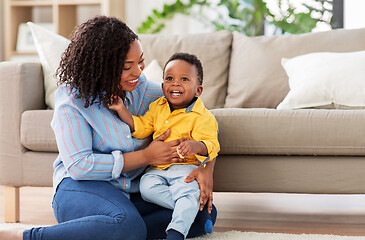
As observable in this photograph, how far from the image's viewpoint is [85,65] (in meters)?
1.47

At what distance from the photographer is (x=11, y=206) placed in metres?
2.02

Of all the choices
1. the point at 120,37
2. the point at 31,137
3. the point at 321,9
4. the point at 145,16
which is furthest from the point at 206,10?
the point at 120,37

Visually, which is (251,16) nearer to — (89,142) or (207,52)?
(207,52)

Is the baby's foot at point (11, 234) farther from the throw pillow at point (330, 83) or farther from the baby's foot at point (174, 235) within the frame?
the throw pillow at point (330, 83)

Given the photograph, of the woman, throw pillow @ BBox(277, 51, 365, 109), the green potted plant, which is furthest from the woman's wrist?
the green potted plant

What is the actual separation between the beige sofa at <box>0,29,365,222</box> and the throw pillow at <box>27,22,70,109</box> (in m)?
0.04

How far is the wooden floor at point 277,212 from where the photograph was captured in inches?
73.9

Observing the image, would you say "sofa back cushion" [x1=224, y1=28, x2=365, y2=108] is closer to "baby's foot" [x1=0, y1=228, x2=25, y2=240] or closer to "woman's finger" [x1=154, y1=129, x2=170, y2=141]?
"woman's finger" [x1=154, y1=129, x2=170, y2=141]

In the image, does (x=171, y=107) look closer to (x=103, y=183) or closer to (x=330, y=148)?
(x=103, y=183)

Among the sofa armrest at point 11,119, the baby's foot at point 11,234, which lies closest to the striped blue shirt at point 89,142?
the baby's foot at point 11,234

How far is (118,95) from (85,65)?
15cm

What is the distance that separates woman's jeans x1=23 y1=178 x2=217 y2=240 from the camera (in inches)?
53.6

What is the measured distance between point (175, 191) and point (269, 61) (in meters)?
1.11

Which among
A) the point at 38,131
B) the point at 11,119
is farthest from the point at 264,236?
the point at 11,119
